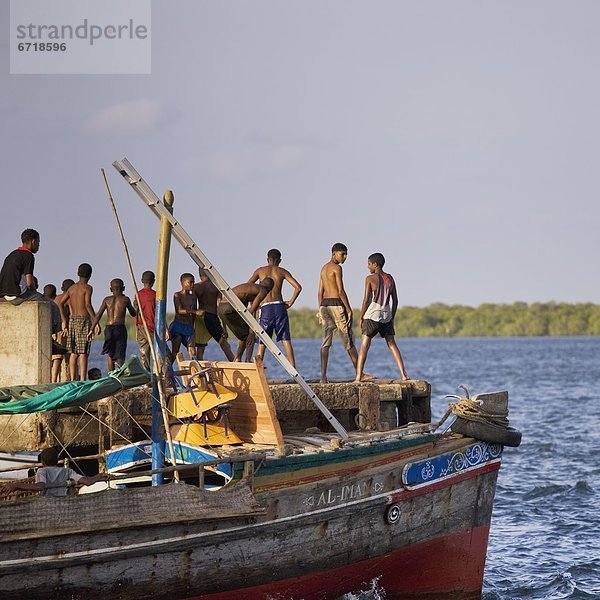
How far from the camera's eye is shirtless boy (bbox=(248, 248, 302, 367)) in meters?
16.5

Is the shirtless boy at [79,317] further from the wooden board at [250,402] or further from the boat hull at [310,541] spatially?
the boat hull at [310,541]

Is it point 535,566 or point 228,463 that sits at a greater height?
point 228,463

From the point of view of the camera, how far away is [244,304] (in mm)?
16344

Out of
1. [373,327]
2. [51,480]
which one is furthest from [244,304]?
[51,480]

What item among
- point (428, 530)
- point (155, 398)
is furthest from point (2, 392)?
point (428, 530)

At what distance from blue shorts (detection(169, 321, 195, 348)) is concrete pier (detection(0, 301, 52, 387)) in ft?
8.81

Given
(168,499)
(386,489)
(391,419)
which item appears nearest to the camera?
(168,499)

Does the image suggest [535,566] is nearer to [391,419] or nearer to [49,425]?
[391,419]

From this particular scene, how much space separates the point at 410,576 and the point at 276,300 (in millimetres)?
4518

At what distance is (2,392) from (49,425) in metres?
1.65

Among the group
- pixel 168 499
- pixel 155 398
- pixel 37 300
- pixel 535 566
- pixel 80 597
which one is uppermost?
pixel 37 300

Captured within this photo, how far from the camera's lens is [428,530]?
14.0 metres

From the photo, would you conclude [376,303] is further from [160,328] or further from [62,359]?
[62,359]

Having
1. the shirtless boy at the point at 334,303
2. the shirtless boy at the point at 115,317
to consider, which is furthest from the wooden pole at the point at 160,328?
the shirtless boy at the point at 115,317
